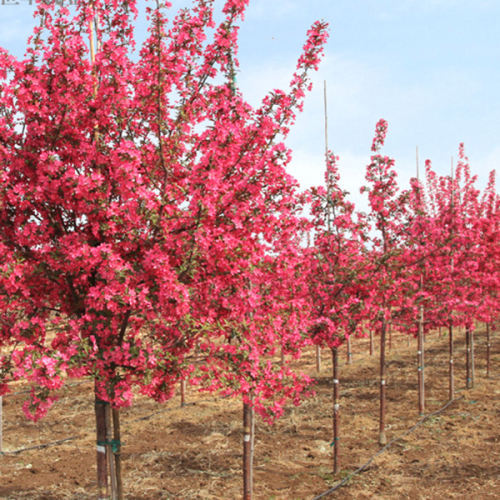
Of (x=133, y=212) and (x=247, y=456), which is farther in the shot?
(x=247, y=456)

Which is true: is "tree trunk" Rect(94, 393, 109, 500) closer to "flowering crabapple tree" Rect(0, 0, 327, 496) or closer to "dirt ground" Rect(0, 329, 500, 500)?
"flowering crabapple tree" Rect(0, 0, 327, 496)

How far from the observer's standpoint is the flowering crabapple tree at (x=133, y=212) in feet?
15.1

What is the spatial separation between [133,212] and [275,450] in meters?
7.64

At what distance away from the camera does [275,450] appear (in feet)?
34.8

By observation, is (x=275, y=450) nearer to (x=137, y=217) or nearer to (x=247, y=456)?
(x=247, y=456)

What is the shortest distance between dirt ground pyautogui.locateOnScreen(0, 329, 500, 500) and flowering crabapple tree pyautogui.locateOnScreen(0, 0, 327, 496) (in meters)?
3.70

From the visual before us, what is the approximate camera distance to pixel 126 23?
564cm

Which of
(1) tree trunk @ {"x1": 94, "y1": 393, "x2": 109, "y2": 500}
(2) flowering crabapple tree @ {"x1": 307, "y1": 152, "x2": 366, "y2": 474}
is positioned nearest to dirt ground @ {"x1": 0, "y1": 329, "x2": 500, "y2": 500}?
(2) flowering crabapple tree @ {"x1": 307, "y1": 152, "x2": 366, "y2": 474}

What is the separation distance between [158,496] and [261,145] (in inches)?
238

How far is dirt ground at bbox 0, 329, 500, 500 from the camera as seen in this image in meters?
8.64

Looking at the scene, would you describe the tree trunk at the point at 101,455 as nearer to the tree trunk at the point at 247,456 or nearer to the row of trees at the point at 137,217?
the row of trees at the point at 137,217

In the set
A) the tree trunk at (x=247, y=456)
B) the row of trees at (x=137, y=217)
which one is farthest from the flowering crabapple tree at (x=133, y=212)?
the tree trunk at (x=247, y=456)

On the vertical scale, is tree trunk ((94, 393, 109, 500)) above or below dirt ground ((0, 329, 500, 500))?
above

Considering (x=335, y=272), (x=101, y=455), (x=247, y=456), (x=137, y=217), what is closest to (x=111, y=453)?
(x=101, y=455)
